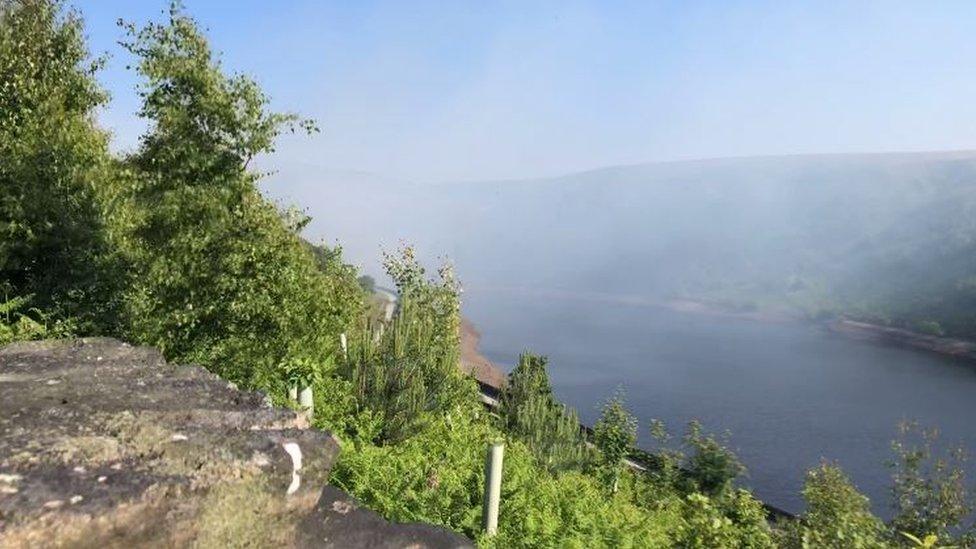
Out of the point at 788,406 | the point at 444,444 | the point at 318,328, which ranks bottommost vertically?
the point at 788,406

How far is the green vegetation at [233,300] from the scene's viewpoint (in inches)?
391

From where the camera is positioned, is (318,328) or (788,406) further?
(788,406)

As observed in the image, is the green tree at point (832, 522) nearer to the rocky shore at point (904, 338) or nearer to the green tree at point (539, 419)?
the green tree at point (539, 419)

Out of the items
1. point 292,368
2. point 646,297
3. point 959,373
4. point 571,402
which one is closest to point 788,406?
point 571,402

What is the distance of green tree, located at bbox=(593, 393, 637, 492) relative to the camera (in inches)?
823

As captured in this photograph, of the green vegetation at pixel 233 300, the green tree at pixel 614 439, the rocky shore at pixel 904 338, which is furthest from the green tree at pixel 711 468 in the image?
the rocky shore at pixel 904 338

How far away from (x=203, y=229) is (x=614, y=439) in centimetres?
1538

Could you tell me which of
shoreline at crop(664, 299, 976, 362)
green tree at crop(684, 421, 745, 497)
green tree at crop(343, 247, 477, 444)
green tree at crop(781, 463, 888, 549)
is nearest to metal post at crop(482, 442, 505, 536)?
green tree at crop(781, 463, 888, 549)

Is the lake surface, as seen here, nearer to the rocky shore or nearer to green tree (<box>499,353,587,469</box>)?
the rocky shore

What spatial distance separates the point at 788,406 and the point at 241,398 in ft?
195

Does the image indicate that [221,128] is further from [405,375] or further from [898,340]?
[898,340]

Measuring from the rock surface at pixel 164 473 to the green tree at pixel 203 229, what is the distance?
20.4ft

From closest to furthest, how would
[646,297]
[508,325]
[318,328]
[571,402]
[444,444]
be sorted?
[318,328] → [444,444] → [571,402] → [508,325] → [646,297]

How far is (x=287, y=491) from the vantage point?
11.8 ft
